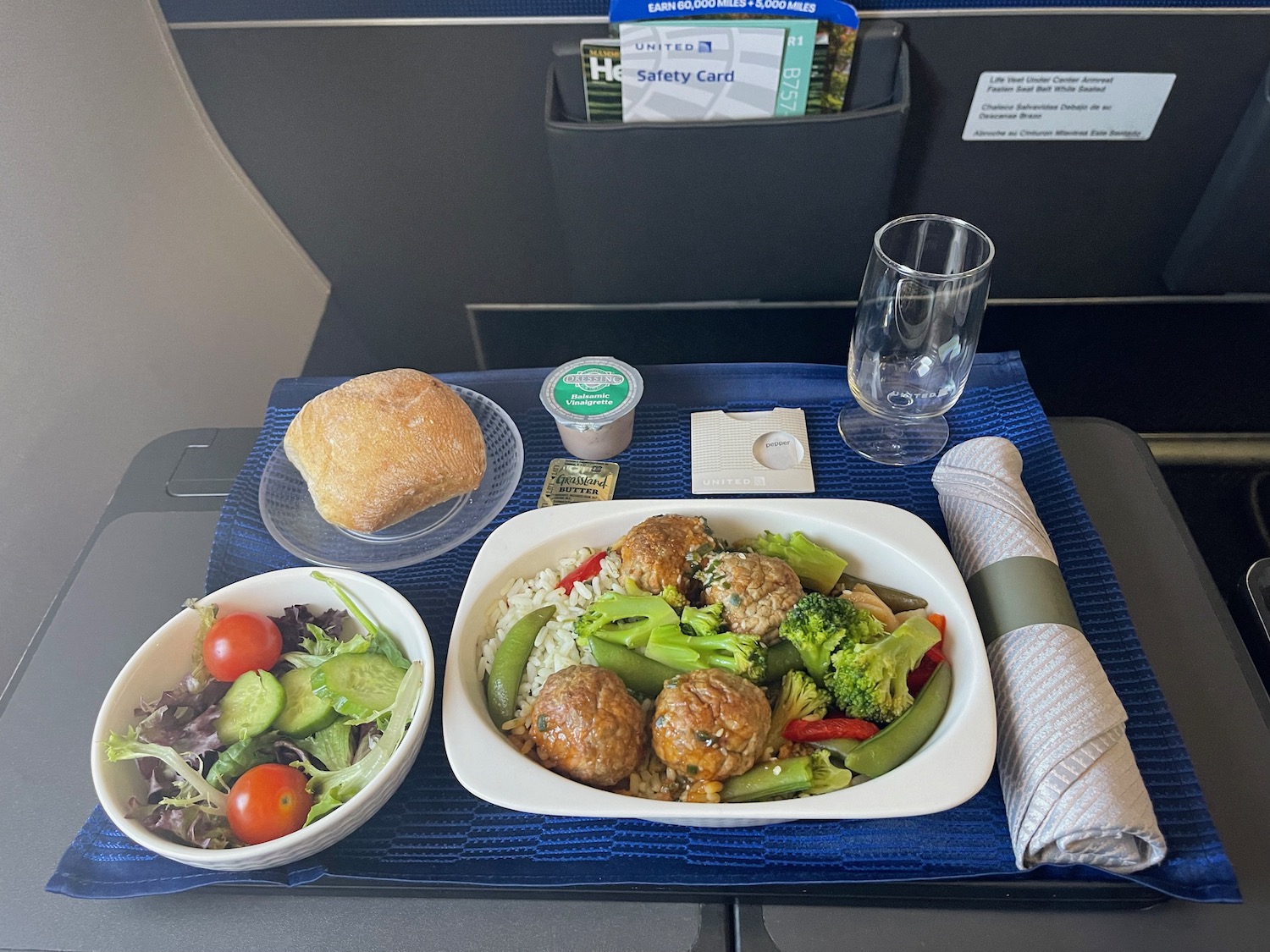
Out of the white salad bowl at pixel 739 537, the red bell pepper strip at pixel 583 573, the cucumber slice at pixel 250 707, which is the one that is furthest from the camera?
the red bell pepper strip at pixel 583 573

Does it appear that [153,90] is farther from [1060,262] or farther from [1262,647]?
[1262,647]

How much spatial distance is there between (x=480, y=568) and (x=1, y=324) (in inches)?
31.4

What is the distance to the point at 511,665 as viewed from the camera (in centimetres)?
84

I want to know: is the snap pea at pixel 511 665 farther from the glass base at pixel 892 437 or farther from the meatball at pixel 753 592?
the glass base at pixel 892 437

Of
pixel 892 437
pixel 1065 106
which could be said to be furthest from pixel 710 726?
pixel 1065 106

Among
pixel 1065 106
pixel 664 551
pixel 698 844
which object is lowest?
pixel 698 844

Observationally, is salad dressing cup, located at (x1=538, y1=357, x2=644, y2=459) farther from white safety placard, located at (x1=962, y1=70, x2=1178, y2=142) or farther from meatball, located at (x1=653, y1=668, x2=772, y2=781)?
white safety placard, located at (x1=962, y1=70, x2=1178, y2=142)

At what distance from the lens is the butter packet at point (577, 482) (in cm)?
105

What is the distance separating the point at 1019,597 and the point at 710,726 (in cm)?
36

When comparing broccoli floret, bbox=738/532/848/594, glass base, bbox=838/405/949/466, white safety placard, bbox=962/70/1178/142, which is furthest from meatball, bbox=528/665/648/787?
white safety placard, bbox=962/70/1178/142

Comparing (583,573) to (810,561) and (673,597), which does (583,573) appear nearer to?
(673,597)

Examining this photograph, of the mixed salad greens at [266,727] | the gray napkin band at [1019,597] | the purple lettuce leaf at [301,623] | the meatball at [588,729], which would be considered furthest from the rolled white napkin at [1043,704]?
the purple lettuce leaf at [301,623]

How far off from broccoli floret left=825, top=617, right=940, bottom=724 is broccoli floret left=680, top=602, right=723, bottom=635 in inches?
4.8

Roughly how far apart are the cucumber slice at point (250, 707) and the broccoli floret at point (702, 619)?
1.34 feet
